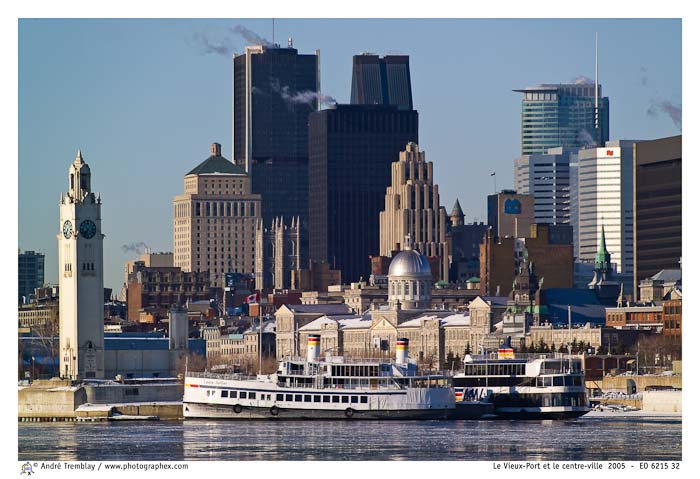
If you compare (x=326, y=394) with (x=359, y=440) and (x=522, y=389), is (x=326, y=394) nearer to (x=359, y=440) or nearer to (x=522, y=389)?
(x=522, y=389)

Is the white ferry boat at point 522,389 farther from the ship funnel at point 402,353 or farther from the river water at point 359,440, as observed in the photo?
the ship funnel at point 402,353

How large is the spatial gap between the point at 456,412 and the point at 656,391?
16.4 metres

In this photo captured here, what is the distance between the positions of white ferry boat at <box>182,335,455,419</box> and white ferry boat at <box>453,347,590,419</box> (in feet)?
8.98

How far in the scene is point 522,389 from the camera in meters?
181

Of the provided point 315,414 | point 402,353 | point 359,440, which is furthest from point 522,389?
point 359,440

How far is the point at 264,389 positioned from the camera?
177375mm

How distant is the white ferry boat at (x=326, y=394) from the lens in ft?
576

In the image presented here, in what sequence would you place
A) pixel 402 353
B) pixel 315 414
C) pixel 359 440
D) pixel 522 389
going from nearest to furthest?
pixel 359 440 → pixel 315 414 → pixel 522 389 → pixel 402 353

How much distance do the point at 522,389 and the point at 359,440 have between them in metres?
32.9

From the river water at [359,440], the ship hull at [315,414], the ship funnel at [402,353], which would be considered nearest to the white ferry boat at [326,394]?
the ship hull at [315,414]

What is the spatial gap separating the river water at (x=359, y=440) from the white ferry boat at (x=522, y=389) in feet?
→ 9.92
